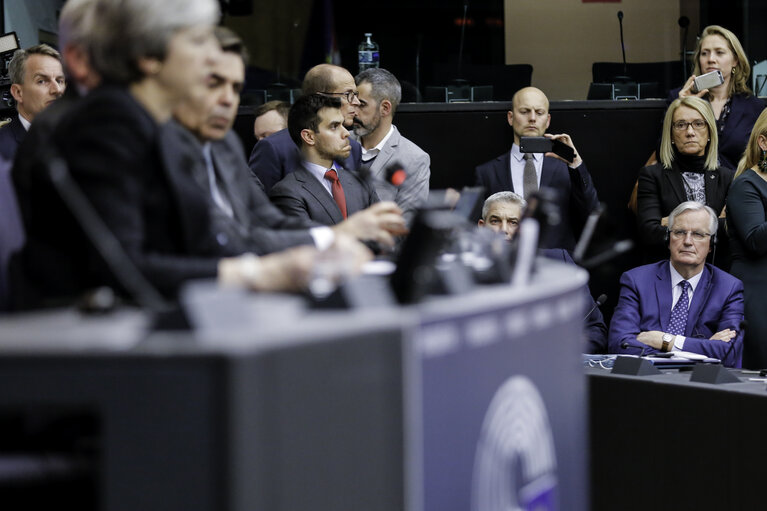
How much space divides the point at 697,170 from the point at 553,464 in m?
3.69

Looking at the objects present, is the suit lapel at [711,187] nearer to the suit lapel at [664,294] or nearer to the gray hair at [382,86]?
the suit lapel at [664,294]

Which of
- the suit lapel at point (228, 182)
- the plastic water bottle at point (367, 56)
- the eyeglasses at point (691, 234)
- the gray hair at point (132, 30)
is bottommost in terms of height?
the eyeglasses at point (691, 234)

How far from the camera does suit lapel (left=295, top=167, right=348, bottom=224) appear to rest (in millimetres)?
4152

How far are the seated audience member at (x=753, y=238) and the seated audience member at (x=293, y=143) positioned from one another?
1703mm

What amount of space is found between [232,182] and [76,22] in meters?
0.56

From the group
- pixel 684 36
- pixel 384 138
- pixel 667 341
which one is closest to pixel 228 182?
pixel 667 341

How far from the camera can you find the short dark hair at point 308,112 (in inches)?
170

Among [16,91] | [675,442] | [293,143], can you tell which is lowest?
[675,442]

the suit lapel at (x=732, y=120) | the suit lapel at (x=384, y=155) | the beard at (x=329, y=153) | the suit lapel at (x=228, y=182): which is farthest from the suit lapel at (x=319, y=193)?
→ the suit lapel at (x=732, y=120)

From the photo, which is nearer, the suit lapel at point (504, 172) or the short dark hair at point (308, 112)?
the short dark hair at point (308, 112)

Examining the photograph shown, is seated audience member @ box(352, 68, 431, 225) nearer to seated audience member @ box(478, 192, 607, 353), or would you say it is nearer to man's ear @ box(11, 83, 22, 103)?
seated audience member @ box(478, 192, 607, 353)

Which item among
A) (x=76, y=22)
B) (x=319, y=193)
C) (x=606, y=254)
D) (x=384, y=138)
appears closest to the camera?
(x=76, y=22)

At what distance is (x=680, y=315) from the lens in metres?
4.70

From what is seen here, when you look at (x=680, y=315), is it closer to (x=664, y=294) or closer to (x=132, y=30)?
(x=664, y=294)
